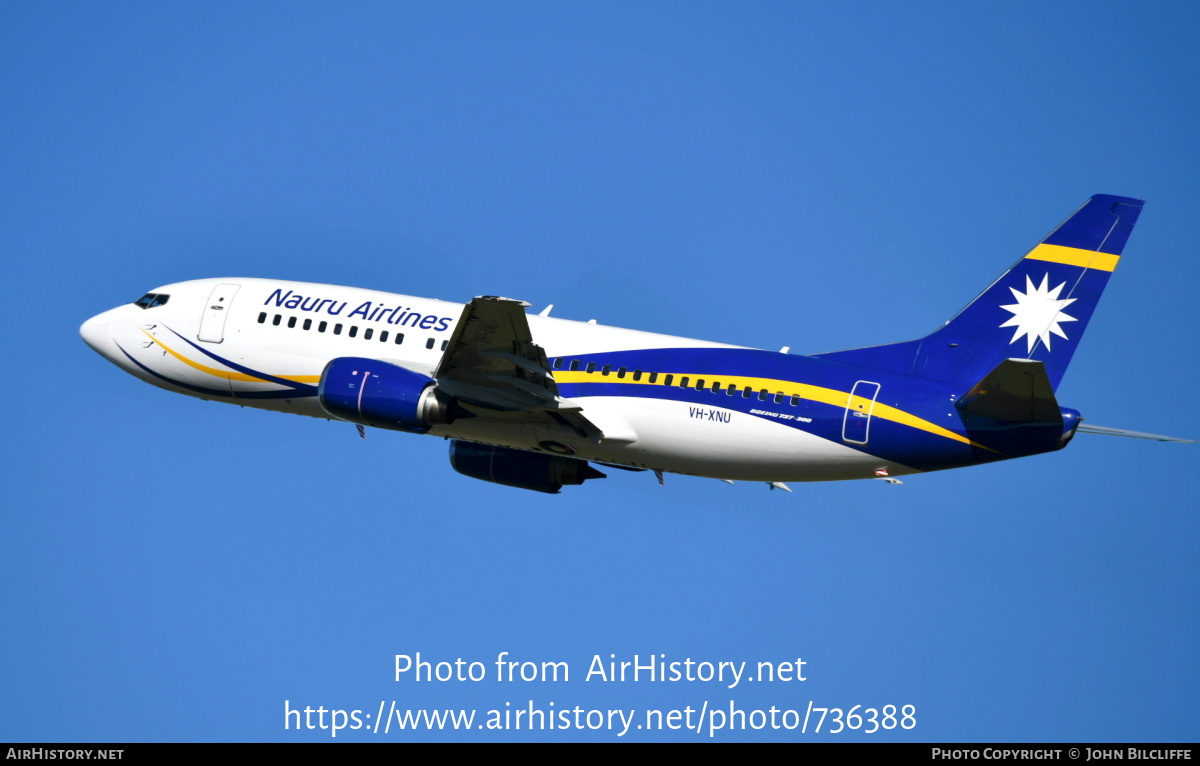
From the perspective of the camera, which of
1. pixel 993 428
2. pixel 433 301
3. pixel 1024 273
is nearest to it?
pixel 993 428

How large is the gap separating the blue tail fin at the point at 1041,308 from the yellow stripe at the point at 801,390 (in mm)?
1863

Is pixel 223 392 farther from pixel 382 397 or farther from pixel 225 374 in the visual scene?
pixel 382 397

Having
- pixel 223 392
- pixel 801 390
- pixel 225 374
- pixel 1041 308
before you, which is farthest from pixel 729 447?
pixel 223 392

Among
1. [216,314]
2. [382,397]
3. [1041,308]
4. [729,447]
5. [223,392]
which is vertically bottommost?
[729,447]

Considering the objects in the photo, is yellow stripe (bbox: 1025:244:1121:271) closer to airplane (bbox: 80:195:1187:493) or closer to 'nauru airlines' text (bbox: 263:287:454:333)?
airplane (bbox: 80:195:1187:493)

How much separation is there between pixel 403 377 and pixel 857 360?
449 inches

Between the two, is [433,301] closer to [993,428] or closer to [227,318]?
[227,318]

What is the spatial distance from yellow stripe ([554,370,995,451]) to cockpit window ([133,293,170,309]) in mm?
12532

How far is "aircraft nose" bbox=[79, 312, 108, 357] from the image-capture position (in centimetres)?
4578

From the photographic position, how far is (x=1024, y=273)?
1517 inches

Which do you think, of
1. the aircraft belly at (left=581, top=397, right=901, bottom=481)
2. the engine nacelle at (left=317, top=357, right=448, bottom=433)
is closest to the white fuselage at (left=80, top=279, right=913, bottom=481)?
the aircraft belly at (left=581, top=397, right=901, bottom=481)

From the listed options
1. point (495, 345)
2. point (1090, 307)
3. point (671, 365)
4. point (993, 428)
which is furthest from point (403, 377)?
point (1090, 307)

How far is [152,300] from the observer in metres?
45.5

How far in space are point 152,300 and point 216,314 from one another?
2712 millimetres
